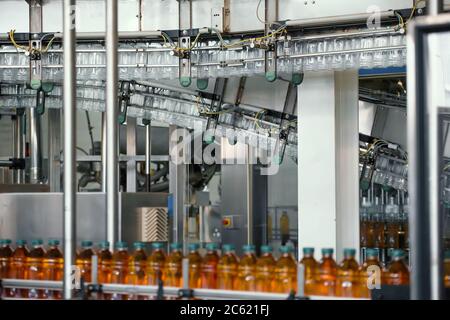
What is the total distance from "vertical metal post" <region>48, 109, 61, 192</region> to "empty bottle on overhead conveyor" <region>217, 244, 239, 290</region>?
13.5 ft

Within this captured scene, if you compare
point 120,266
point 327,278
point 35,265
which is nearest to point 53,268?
point 35,265

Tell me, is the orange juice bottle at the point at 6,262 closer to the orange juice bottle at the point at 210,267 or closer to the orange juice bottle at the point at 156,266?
the orange juice bottle at the point at 156,266

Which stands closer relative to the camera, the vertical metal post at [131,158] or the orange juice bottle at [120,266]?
the orange juice bottle at [120,266]

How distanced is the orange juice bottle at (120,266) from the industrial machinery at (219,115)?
0.29m

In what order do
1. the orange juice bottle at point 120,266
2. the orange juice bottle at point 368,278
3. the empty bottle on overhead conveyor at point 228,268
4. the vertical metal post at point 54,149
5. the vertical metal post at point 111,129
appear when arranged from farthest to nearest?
the vertical metal post at point 54,149 < the vertical metal post at point 111,129 < the orange juice bottle at point 120,266 < the empty bottle on overhead conveyor at point 228,268 < the orange juice bottle at point 368,278

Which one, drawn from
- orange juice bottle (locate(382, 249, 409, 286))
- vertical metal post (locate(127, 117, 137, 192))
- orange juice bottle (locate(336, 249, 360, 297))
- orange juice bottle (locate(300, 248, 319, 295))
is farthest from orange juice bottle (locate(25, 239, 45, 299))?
vertical metal post (locate(127, 117, 137, 192))

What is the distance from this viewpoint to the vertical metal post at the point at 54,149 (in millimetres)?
6793

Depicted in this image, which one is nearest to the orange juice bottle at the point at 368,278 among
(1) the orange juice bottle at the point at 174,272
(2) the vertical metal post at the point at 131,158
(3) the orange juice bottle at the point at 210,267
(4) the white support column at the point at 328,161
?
(3) the orange juice bottle at the point at 210,267

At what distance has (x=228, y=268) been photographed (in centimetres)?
286

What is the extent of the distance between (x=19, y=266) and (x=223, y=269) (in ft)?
3.04

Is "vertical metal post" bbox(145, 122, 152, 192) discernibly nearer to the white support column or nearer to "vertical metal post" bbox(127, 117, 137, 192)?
"vertical metal post" bbox(127, 117, 137, 192)

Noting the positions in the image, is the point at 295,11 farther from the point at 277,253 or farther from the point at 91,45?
the point at 277,253

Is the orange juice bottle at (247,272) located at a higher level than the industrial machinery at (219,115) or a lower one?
lower
